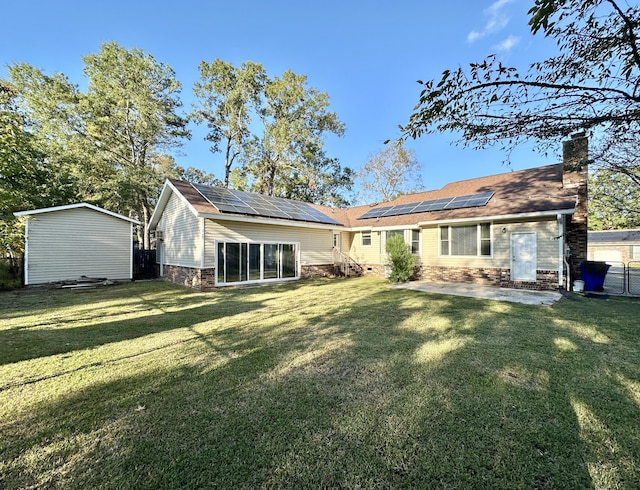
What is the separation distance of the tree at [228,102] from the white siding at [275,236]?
13.9 m

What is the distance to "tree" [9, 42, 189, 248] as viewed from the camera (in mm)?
18500

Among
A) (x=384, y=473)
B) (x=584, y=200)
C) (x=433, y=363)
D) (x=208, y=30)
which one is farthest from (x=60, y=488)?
(x=208, y=30)

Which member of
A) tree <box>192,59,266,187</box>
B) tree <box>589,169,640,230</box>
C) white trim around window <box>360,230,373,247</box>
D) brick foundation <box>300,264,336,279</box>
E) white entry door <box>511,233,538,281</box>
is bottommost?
brick foundation <box>300,264,336,279</box>

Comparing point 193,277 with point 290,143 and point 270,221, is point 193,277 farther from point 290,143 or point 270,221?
point 290,143

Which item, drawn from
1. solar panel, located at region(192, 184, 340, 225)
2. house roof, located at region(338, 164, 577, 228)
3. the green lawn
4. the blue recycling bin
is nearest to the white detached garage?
solar panel, located at region(192, 184, 340, 225)

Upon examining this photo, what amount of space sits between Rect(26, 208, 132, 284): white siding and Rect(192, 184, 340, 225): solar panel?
4.88 m

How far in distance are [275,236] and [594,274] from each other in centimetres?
1180

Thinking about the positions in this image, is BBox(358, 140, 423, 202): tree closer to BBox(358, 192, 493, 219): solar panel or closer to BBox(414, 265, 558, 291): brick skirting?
BBox(358, 192, 493, 219): solar panel

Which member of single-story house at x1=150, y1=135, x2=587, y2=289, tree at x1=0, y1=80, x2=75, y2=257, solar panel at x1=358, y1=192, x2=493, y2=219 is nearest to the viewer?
tree at x1=0, y1=80, x2=75, y2=257

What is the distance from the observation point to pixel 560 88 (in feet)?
9.18

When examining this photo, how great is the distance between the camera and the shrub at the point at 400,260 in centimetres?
1216

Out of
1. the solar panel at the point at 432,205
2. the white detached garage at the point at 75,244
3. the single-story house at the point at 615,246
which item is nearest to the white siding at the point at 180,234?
the white detached garage at the point at 75,244

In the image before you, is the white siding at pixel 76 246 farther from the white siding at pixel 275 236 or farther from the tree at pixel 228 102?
the tree at pixel 228 102

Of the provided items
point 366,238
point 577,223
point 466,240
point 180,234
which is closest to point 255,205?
point 180,234
